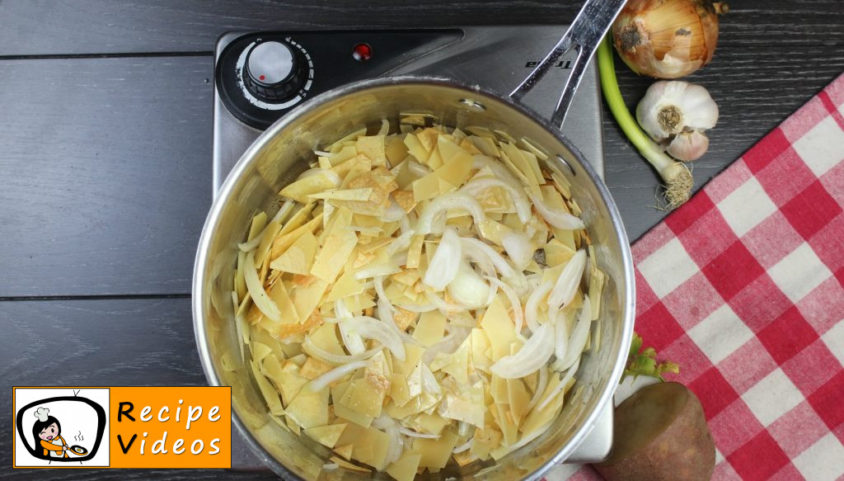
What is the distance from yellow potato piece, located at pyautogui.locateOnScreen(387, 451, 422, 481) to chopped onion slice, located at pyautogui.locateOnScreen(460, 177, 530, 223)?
1.14 feet

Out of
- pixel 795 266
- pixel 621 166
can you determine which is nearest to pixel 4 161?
pixel 621 166

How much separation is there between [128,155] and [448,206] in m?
0.60

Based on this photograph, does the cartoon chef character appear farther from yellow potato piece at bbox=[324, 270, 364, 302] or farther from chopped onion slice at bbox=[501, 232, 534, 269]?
chopped onion slice at bbox=[501, 232, 534, 269]

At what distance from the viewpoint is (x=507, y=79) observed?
104 cm

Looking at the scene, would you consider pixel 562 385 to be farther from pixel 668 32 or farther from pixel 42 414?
pixel 42 414

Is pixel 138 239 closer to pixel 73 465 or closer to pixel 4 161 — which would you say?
pixel 4 161

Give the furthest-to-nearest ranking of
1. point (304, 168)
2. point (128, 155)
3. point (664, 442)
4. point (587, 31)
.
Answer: point (128, 155) < point (664, 442) < point (304, 168) < point (587, 31)

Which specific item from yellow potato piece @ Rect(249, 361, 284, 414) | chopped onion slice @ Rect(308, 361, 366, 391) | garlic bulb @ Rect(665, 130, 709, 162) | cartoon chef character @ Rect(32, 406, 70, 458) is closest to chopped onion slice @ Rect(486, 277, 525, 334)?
chopped onion slice @ Rect(308, 361, 366, 391)

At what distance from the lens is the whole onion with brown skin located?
1.12 metres

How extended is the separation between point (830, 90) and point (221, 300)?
1054mm

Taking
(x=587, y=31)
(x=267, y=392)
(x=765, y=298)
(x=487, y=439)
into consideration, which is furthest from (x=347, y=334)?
(x=765, y=298)

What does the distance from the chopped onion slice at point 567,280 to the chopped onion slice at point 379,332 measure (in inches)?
8.2

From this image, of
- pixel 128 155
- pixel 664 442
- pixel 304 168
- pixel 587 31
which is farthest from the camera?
pixel 128 155

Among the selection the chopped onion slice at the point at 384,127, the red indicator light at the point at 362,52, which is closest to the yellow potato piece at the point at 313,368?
the chopped onion slice at the point at 384,127
